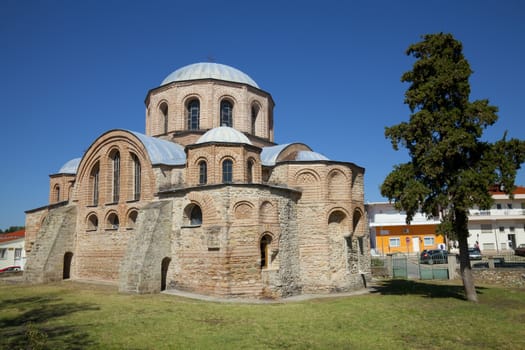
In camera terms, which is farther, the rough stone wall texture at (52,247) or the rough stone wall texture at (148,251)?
the rough stone wall texture at (52,247)

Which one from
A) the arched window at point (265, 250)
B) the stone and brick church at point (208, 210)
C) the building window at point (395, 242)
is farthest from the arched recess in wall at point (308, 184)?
the building window at point (395, 242)

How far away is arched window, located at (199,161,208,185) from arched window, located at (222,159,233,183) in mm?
784

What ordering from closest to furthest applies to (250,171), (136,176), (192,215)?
(192,215) → (250,171) → (136,176)

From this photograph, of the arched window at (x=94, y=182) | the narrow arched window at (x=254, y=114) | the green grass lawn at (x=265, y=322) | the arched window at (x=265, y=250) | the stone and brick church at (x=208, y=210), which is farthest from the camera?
the narrow arched window at (x=254, y=114)

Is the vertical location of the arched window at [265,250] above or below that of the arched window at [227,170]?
below

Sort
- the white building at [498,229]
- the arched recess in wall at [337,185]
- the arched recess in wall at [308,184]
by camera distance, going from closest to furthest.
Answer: the arched recess in wall at [308,184] → the arched recess in wall at [337,185] → the white building at [498,229]

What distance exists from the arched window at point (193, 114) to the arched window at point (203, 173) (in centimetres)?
632

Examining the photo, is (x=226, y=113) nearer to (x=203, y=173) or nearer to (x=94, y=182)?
(x=203, y=173)

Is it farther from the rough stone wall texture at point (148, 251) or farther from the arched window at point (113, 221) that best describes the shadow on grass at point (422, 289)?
the arched window at point (113, 221)

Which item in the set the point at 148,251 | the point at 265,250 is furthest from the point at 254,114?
the point at 148,251

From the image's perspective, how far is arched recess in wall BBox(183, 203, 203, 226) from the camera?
17969mm

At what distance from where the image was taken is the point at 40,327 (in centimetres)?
1075

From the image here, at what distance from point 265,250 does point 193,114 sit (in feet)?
35.7

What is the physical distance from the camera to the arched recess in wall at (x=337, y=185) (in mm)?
19328
